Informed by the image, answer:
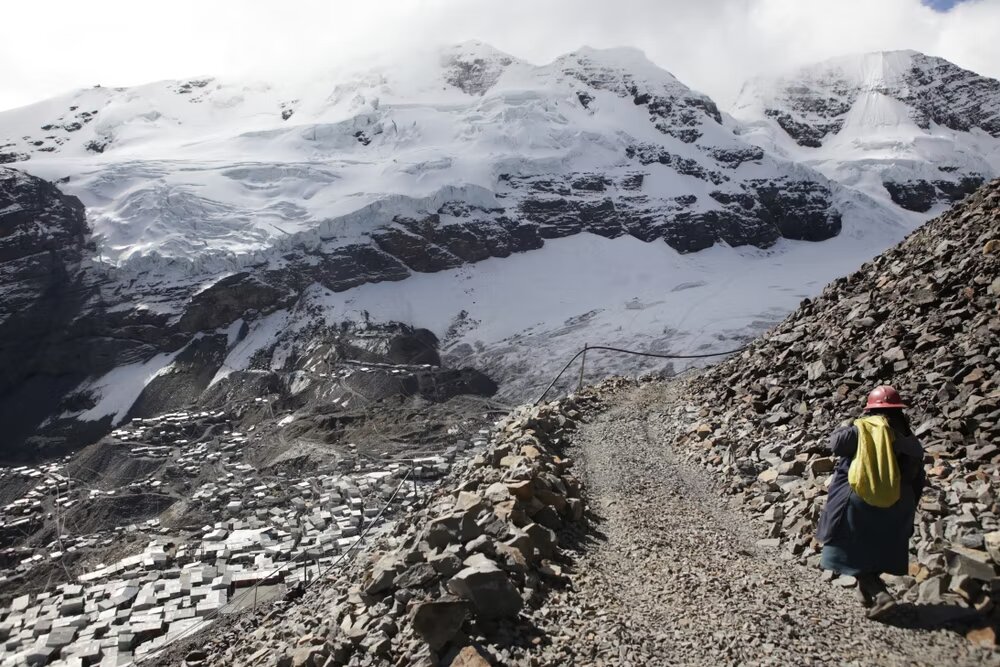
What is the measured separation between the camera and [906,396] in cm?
603

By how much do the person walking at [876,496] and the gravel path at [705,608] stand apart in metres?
0.24

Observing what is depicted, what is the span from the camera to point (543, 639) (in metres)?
3.75

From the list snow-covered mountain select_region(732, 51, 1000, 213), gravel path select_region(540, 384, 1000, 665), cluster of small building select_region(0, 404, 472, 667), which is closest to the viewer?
gravel path select_region(540, 384, 1000, 665)

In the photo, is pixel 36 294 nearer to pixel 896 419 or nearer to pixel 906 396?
pixel 906 396

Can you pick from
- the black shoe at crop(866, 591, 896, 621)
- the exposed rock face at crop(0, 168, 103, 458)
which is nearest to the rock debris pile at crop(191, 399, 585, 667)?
the black shoe at crop(866, 591, 896, 621)

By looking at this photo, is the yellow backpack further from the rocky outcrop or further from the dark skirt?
the rocky outcrop

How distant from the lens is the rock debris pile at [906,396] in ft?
13.4

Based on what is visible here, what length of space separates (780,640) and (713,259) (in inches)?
2608

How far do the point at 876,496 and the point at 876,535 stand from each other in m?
0.28

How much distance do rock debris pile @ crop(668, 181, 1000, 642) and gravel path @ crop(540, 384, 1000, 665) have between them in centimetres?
32

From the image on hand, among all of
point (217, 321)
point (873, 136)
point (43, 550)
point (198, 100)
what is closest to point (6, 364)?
point (217, 321)

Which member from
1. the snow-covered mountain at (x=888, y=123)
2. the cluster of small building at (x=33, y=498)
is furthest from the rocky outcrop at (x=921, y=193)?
the cluster of small building at (x=33, y=498)

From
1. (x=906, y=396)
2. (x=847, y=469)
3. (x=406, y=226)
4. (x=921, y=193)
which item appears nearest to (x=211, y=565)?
(x=906, y=396)

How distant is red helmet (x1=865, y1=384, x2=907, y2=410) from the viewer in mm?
3670
